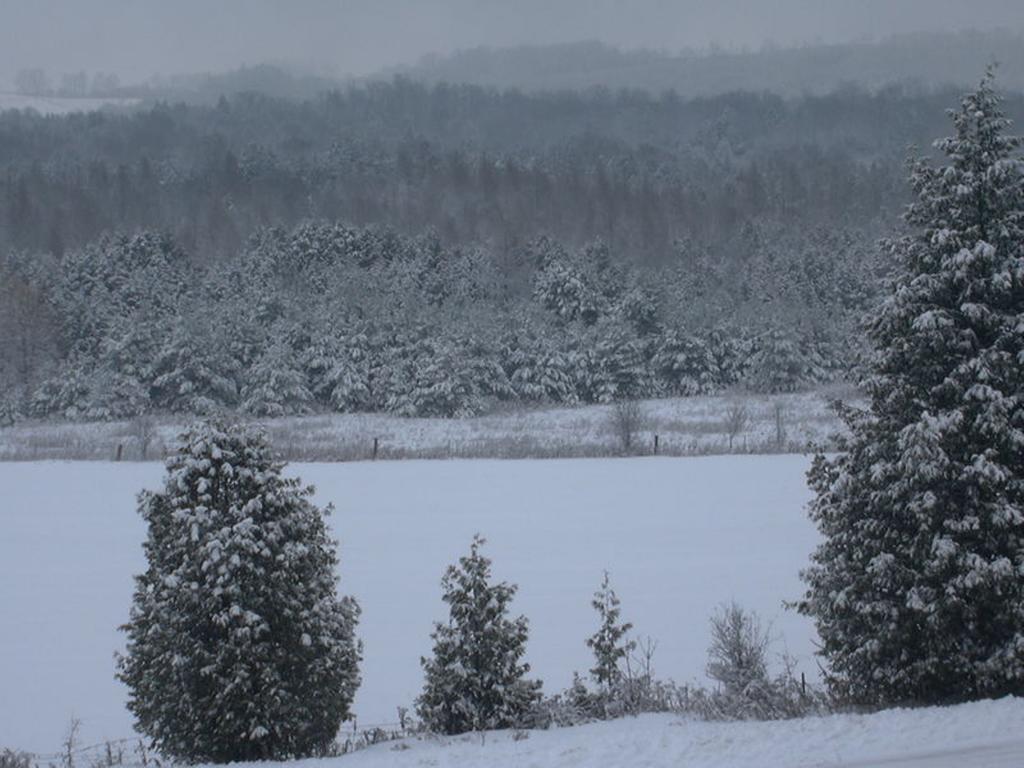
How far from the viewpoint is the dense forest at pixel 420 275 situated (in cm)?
4791

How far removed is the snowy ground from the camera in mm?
27250

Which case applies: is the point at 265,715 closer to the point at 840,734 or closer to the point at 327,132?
the point at 840,734

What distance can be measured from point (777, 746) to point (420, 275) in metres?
58.9

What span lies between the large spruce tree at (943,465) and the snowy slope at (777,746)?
25.6 inches

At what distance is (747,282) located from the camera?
6406 centimetres

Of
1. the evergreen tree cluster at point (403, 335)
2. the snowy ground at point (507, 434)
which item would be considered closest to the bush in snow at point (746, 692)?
the snowy ground at point (507, 434)

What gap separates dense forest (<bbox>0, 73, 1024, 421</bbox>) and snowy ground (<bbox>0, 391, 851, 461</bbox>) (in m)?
3.44

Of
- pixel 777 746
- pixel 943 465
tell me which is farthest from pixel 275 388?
pixel 777 746

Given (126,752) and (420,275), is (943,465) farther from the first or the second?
(420,275)

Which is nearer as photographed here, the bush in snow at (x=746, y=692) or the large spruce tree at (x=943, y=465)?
the large spruce tree at (x=943, y=465)

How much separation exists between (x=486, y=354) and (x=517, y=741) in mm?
41315

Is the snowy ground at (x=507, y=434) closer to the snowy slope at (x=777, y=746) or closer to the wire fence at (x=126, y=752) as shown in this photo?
the wire fence at (x=126, y=752)

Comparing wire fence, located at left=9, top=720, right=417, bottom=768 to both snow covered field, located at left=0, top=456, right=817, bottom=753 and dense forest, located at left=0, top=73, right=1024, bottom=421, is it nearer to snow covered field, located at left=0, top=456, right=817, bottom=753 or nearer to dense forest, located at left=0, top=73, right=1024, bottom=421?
snow covered field, located at left=0, top=456, right=817, bottom=753

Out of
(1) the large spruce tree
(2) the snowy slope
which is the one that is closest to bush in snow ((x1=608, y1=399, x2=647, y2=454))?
(1) the large spruce tree
